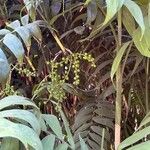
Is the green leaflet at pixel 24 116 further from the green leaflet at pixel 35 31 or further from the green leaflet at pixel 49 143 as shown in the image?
the green leaflet at pixel 35 31

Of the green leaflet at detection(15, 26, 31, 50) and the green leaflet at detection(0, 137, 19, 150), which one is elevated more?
the green leaflet at detection(15, 26, 31, 50)

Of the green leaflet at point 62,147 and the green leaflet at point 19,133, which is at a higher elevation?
the green leaflet at point 19,133

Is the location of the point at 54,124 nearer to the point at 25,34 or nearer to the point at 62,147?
the point at 62,147

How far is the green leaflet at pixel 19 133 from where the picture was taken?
0.42m

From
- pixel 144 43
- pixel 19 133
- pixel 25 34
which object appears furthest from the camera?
pixel 25 34

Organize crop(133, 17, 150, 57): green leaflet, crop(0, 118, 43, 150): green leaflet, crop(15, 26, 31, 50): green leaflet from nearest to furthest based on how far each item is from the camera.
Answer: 1. crop(0, 118, 43, 150): green leaflet
2. crop(133, 17, 150, 57): green leaflet
3. crop(15, 26, 31, 50): green leaflet

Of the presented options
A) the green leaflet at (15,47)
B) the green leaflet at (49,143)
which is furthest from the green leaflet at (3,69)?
the green leaflet at (49,143)

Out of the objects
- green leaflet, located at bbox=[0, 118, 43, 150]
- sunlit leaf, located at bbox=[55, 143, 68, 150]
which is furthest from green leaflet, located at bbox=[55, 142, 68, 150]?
green leaflet, located at bbox=[0, 118, 43, 150]

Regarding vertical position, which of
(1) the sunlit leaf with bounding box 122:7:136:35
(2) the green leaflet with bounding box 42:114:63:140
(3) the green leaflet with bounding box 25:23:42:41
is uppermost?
(1) the sunlit leaf with bounding box 122:7:136:35

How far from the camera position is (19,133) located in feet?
1.40

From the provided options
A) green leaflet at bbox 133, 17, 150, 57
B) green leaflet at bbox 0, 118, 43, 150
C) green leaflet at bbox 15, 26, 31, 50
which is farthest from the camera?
green leaflet at bbox 15, 26, 31, 50

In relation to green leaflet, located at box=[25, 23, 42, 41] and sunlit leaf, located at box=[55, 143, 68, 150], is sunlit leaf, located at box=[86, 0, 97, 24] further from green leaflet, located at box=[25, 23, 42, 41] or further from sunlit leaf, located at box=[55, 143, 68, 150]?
sunlit leaf, located at box=[55, 143, 68, 150]

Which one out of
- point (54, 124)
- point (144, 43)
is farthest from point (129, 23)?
point (54, 124)

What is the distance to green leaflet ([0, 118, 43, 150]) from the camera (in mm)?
419
